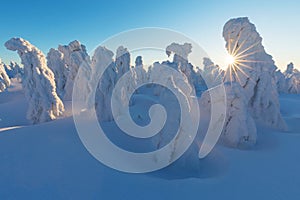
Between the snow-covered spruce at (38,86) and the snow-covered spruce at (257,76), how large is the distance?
52.0 ft

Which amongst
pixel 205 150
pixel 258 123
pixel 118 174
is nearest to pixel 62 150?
pixel 118 174

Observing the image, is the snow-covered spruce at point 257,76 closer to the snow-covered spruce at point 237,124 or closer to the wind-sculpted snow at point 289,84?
the snow-covered spruce at point 237,124

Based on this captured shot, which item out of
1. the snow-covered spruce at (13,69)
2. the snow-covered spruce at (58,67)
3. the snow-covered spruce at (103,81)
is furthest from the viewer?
the snow-covered spruce at (13,69)

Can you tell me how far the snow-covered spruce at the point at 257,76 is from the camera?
46.7ft

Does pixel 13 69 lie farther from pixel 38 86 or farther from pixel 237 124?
pixel 237 124

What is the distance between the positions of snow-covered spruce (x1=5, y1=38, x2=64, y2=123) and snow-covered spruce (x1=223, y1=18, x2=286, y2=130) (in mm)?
15841

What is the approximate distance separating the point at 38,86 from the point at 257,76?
1807 centimetres

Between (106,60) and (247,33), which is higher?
(247,33)

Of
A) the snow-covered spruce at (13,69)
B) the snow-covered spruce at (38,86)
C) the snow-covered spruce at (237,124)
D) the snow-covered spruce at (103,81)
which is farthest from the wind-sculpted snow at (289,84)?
the snow-covered spruce at (13,69)

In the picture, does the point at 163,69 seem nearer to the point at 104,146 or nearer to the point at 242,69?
the point at 104,146

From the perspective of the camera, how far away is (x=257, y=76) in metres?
14.2

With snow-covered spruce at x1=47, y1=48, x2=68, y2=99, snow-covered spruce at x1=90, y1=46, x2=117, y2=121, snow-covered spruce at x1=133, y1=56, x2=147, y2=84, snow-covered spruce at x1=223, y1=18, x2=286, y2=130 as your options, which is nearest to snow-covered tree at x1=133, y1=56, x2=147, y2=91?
snow-covered spruce at x1=133, y1=56, x2=147, y2=84

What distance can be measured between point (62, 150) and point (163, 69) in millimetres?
5791

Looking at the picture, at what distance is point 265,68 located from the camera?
14.3m
